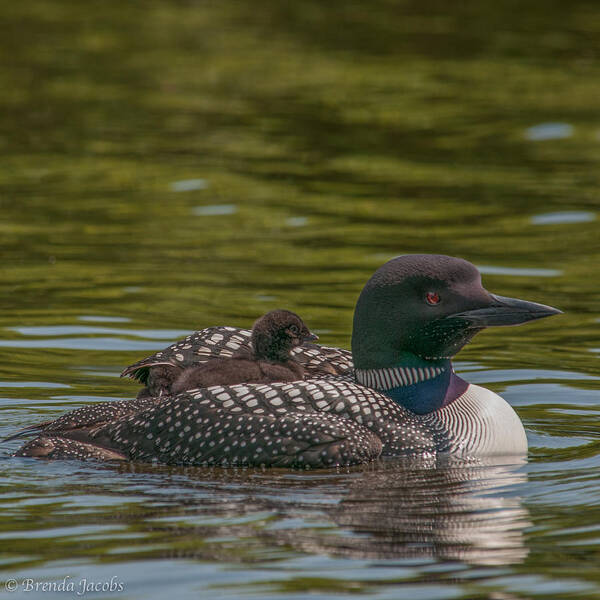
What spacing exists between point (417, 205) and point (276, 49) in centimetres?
922

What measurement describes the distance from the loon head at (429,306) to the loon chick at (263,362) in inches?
14.5

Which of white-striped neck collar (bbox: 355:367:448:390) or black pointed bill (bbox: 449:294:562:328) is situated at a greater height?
black pointed bill (bbox: 449:294:562:328)

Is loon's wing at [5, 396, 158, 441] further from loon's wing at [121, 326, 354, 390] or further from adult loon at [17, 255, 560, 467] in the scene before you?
loon's wing at [121, 326, 354, 390]

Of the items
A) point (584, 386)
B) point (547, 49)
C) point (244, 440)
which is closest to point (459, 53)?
point (547, 49)

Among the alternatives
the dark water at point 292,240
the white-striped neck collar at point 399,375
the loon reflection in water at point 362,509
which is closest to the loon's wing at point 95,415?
the dark water at point 292,240

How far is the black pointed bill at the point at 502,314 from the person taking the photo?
6.59 meters

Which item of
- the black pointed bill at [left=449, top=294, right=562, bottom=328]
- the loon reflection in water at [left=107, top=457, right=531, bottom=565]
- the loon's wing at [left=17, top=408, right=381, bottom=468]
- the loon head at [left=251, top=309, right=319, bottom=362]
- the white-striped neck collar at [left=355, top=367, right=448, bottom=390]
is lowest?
the loon reflection in water at [left=107, top=457, right=531, bottom=565]

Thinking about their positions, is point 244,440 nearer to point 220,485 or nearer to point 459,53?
point 220,485

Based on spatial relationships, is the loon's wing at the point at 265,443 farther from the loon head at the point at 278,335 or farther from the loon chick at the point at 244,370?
the loon head at the point at 278,335

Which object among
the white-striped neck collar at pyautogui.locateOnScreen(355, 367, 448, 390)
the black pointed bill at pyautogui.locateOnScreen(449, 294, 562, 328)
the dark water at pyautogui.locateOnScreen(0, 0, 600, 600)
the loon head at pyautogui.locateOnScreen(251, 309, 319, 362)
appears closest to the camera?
the dark water at pyautogui.locateOnScreen(0, 0, 600, 600)

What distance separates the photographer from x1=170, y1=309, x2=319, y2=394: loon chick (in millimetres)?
6789

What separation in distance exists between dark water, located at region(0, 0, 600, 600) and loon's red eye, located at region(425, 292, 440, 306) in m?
0.72

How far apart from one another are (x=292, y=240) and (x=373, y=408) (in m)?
5.58

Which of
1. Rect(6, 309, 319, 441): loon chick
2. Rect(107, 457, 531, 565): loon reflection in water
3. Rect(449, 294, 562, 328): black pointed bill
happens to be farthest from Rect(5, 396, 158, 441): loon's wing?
Rect(449, 294, 562, 328): black pointed bill
